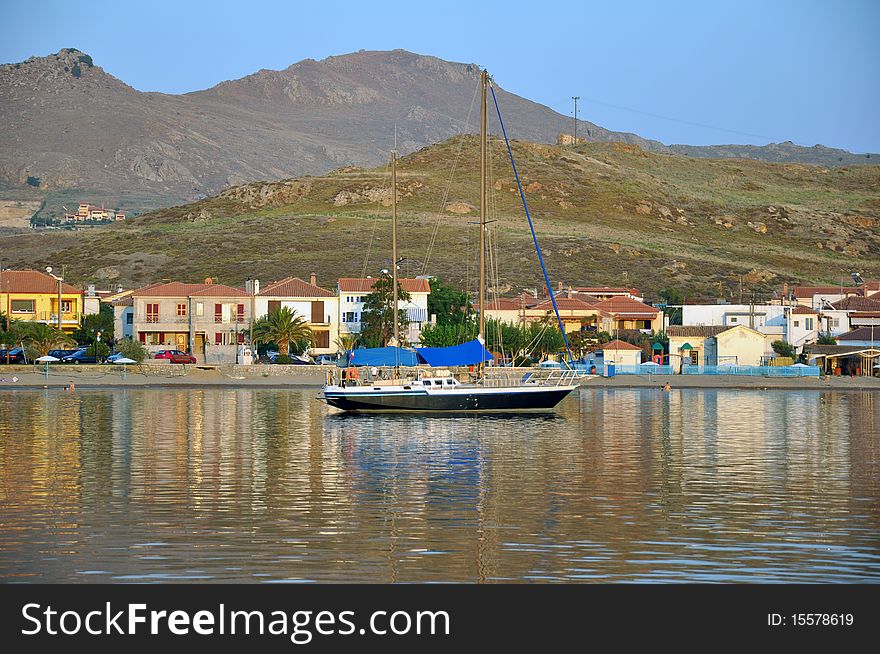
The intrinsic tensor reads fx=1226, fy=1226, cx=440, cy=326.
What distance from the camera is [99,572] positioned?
Result: 21125 mm

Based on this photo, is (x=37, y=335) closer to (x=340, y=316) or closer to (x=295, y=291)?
(x=295, y=291)

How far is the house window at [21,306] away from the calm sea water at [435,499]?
5057cm

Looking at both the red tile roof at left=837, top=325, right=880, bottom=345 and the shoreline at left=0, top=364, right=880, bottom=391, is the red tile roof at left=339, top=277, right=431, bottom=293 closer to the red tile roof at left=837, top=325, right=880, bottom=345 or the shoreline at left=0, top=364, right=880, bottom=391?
the shoreline at left=0, top=364, right=880, bottom=391

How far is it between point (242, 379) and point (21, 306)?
29853mm

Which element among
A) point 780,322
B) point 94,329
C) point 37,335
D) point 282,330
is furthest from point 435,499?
point 780,322

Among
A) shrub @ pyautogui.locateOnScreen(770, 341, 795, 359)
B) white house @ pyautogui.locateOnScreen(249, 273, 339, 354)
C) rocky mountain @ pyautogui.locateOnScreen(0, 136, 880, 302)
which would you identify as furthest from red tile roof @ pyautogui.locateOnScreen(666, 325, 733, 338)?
rocky mountain @ pyautogui.locateOnScreen(0, 136, 880, 302)

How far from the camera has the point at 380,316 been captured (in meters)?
90.9

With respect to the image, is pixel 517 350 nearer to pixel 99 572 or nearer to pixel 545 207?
pixel 99 572

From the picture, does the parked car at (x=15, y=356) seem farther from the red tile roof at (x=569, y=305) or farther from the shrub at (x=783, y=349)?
the shrub at (x=783, y=349)

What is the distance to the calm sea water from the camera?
21.8m

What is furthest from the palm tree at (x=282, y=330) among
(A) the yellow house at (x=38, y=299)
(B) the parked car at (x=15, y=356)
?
(A) the yellow house at (x=38, y=299)

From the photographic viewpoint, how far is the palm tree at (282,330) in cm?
9444

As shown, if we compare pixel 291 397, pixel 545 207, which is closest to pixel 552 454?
pixel 291 397

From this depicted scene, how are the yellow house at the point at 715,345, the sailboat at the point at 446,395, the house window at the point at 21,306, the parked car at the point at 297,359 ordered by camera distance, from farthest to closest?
1. the house window at the point at 21,306
2. the yellow house at the point at 715,345
3. the parked car at the point at 297,359
4. the sailboat at the point at 446,395
